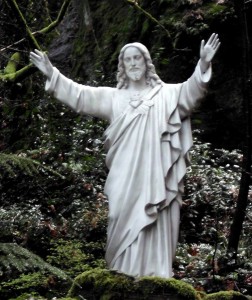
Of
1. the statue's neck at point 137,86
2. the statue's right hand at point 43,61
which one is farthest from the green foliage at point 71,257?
the statue's right hand at point 43,61

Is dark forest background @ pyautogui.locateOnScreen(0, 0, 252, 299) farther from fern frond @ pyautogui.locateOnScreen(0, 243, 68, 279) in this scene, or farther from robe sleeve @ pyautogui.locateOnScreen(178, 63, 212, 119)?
fern frond @ pyautogui.locateOnScreen(0, 243, 68, 279)

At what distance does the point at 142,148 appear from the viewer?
22.2 feet

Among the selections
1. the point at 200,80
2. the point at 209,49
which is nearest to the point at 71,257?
the point at 200,80

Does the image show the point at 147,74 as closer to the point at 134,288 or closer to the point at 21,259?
the point at 134,288

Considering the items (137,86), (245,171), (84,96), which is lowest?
(245,171)

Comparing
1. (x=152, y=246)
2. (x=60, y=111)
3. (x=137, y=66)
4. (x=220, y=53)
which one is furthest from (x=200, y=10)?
(x=152, y=246)

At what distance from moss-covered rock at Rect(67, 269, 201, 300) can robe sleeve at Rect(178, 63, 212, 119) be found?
169 centimetres

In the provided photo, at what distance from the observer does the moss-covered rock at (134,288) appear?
19.0 feet

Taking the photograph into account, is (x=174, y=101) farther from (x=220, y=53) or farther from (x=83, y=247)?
(x=220, y=53)

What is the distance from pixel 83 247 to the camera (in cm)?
966

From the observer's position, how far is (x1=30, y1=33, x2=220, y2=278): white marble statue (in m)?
6.52

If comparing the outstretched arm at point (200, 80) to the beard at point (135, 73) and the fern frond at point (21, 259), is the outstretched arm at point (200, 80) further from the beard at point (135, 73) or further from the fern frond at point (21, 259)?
the fern frond at point (21, 259)

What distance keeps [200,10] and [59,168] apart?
349cm

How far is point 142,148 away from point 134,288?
4.61 ft
